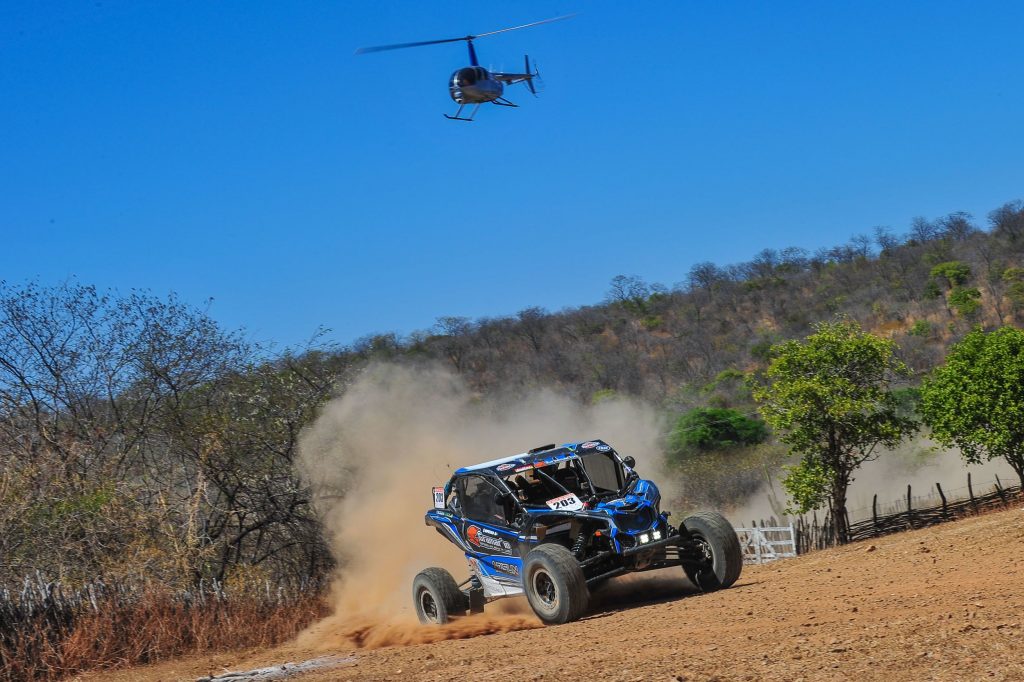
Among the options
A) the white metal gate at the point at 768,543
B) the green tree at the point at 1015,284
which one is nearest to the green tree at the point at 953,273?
the green tree at the point at 1015,284

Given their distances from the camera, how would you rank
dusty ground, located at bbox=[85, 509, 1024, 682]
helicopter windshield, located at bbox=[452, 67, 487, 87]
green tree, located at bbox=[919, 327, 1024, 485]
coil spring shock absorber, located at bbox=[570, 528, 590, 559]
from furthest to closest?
helicopter windshield, located at bbox=[452, 67, 487, 87]
green tree, located at bbox=[919, 327, 1024, 485]
coil spring shock absorber, located at bbox=[570, 528, 590, 559]
dusty ground, located at bbox=[85, 509, 1024, 682]

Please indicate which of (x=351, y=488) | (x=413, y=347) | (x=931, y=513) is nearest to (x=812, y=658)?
(x=351, y=488)

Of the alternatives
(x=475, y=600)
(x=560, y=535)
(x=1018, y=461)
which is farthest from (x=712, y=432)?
(x=560, y=535)

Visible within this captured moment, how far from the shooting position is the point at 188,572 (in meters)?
19.2

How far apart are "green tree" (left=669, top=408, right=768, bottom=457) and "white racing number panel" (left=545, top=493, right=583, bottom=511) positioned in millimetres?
39525

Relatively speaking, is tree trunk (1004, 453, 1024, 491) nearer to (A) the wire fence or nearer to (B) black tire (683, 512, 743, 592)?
(A) the wire fence

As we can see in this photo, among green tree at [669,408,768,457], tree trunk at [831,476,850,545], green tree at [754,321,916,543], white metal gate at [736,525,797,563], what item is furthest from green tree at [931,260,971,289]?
white metal gate at [736,525,797,563]

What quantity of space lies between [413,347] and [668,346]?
21.2 meters

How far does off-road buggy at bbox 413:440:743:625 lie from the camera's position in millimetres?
13492

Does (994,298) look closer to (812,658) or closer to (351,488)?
(351,488)

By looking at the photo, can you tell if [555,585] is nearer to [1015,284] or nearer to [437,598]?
[437,598]

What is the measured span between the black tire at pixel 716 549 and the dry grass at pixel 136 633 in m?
6.31

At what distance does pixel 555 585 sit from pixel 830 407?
15838 millimetres

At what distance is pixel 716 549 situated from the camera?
14.1 m
